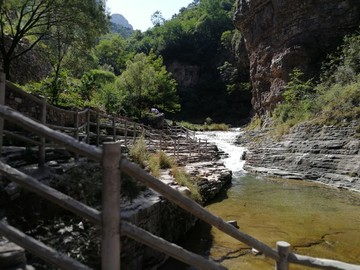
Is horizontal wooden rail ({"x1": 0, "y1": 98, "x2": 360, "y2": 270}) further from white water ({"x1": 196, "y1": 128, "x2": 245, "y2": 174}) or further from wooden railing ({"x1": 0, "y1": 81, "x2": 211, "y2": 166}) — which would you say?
white water ({"x1": 196, "y1": 128, "x2": 245, "y2": 174})

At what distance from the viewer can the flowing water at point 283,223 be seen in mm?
5602

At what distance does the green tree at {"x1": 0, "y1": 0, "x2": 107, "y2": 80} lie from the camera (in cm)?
1159

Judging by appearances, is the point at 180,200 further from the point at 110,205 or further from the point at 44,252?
the point at 44,252

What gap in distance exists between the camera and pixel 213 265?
2385 millimetres

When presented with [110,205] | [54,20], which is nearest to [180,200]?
[110,205]

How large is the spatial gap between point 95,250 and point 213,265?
1.89 meters

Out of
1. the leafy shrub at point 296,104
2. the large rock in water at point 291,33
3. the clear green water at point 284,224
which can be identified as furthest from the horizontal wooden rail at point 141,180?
the large rock in water at point 291,33

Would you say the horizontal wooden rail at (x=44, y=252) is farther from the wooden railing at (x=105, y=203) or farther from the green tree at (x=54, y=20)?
the green tree at (x=54, y=20)

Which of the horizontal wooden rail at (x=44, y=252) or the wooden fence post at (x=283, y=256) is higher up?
the horizontal wooden rail at (x=44, y=252)

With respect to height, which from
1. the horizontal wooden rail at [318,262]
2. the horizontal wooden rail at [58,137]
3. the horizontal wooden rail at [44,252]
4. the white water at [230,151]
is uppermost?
the horizontal wooden rail at [58,137]

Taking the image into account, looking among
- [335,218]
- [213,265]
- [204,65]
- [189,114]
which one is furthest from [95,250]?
[204,65]

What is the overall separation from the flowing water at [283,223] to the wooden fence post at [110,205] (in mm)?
3152

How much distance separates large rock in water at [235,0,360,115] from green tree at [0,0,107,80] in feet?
58.9

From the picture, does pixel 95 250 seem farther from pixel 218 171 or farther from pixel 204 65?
pixel 204 65
